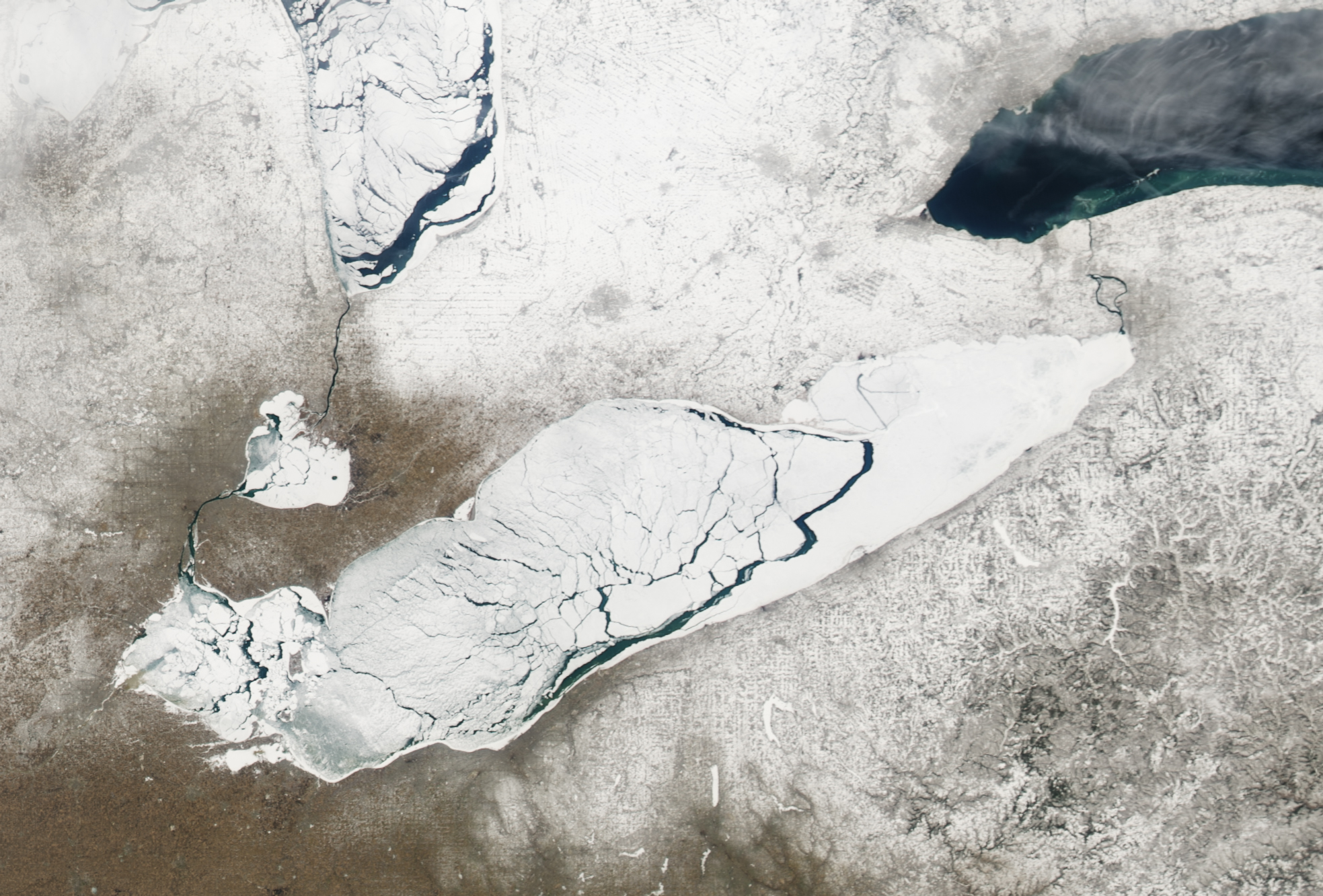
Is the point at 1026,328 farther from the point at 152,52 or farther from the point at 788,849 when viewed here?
the point at 152,52

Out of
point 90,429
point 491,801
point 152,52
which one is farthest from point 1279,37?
point 90,429

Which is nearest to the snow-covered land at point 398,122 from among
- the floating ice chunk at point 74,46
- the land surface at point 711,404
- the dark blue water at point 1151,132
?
the land surface at point 711,404

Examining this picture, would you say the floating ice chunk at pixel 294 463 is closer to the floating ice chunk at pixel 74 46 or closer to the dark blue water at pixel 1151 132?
the floating ice chunk at pixel 74 46

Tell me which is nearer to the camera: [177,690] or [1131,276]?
[1131,276]

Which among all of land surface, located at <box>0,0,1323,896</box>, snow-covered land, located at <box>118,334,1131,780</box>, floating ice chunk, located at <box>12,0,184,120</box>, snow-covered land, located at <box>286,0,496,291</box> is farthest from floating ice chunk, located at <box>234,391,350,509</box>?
floating ice chunk, located at <box>12,0,184,120</box>

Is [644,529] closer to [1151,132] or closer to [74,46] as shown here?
[1151,132]

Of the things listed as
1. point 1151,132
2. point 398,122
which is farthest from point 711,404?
point 1151,132
